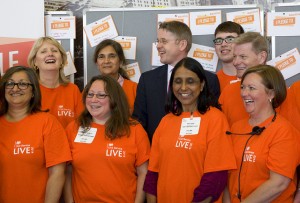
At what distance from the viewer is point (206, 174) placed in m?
2.21

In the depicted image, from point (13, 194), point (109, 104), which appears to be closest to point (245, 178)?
point (109, 104)

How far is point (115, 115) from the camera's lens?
2.60m

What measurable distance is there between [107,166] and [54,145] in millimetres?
343

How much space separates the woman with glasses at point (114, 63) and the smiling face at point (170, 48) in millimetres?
543

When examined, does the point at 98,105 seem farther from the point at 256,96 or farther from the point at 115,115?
the point at 256,96

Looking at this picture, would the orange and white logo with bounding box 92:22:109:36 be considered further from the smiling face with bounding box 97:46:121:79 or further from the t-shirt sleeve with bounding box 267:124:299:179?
the t-shirt sleeve with bounding box 267:124:299:179

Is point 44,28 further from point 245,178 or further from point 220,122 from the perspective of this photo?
point 245,178

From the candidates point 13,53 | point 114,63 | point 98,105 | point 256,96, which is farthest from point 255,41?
point 13,53

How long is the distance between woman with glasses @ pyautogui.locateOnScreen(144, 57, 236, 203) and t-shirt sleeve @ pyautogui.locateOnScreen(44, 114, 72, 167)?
0.52 m

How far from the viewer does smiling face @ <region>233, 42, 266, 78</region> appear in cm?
260

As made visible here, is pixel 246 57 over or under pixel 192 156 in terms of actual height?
over

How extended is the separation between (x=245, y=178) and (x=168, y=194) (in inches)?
16.6

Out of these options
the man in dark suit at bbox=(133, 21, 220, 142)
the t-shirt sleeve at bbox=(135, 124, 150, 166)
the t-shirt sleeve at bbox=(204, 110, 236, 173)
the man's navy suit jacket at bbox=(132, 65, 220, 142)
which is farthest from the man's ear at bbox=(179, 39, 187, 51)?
the t-shirt sleeve at bbox=(204, 110, 236, 173)

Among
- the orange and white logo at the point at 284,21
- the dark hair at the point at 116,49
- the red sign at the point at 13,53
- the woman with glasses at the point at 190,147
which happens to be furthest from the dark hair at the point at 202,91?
the red sign at the point at 13,53
